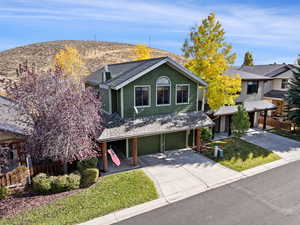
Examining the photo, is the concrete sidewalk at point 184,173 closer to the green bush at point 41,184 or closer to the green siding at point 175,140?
the green siding at point 175,140

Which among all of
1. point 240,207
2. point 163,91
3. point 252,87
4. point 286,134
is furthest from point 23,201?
point 286,134

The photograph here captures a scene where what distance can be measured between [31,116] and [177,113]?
32.8 ft

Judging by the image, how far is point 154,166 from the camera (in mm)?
13438

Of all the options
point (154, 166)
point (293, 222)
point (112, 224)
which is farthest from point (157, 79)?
point (293, 222)

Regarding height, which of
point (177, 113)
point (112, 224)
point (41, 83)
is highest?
point (41, 83)

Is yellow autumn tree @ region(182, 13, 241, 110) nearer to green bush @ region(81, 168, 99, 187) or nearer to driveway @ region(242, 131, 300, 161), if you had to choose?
driveway @ region(242, 131, 300, 161)

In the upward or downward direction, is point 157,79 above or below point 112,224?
above

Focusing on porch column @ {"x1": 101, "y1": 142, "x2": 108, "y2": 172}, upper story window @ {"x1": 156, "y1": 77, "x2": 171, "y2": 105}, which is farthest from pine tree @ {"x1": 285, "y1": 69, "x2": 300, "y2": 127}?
porch column @ {"x1": 101, "y1": 142, "x2": 108, "y2": 172}

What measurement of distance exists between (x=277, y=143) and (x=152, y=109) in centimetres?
1218

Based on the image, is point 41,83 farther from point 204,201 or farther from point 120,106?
point 204,201

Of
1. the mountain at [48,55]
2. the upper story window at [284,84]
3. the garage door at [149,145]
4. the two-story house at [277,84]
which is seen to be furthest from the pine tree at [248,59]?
the garage door at [149,145]

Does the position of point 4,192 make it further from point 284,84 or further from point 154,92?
point 284,84

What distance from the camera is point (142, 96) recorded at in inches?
564

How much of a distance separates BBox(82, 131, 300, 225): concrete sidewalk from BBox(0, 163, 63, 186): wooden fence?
4525mm
